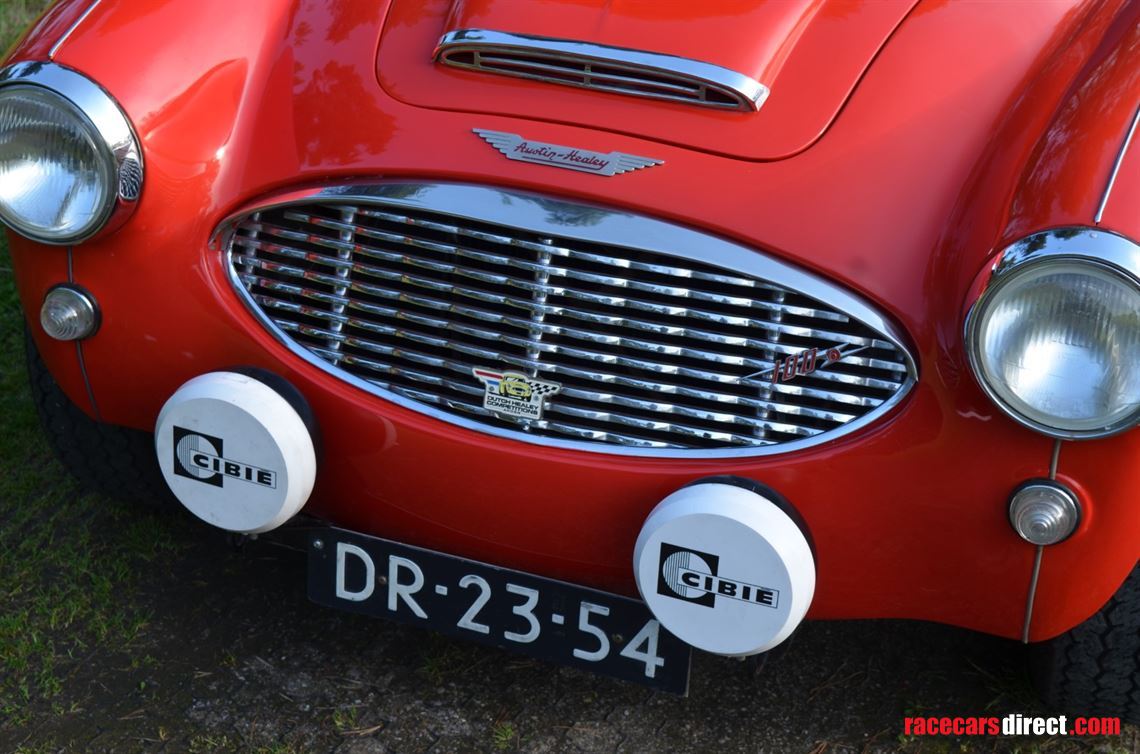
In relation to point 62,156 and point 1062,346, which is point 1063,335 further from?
point 62,156

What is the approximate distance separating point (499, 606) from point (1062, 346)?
1.03 metres

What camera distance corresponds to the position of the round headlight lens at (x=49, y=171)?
2172mm

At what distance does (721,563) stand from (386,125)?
907 mm

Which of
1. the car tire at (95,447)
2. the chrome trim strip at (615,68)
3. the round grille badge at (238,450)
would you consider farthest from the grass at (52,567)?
the chrome trim strip at (615,68)

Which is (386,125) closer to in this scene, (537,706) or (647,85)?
(647,85)

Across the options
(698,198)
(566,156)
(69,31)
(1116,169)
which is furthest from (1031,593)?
(69,31)

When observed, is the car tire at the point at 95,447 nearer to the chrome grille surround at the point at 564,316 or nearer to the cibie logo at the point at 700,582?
the chrome grille surround at the point at 564,316

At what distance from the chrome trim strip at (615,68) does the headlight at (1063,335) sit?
53cm

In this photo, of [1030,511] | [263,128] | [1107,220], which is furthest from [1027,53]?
[263,128]

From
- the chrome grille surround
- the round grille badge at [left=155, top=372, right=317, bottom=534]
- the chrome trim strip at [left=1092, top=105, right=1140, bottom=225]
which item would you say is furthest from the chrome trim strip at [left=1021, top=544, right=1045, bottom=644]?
the round grille badge at [left=155, top=372, right=317, bottom=534]

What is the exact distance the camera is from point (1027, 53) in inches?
85.3

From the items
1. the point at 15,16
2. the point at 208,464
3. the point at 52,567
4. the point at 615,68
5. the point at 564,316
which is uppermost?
the point at 15,16

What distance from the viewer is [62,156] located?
7.22 feet

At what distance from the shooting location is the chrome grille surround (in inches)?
77.4
